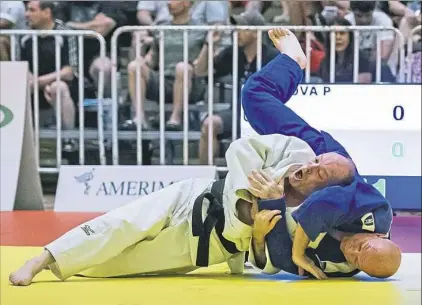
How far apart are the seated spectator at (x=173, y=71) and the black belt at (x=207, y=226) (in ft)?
4.03

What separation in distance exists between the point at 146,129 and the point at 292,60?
1266 mm

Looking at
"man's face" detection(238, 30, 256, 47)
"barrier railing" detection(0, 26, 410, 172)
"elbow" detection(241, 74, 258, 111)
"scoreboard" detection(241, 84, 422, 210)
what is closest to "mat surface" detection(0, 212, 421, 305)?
"elbow" detection(241, 74, 258, 111)

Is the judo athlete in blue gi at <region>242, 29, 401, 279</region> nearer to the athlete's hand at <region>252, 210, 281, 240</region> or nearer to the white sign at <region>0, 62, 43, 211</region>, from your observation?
the athlete's hand at <region>252, 210, 281, 240</region>

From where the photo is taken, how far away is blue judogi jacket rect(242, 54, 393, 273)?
1286 mm

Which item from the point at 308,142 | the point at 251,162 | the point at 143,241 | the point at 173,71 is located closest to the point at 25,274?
the point at 143,241

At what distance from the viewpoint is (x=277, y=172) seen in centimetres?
133

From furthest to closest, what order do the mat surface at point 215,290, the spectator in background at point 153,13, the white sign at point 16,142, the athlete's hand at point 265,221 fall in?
the spectator in background at point 153,13 < the white sign at point 16,142 < the athlete's hand at point 265,221 < the mat surface at point 215,290

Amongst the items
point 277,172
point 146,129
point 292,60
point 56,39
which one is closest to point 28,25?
point 56,39

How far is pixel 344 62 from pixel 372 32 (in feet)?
0.56

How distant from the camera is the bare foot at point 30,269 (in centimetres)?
133

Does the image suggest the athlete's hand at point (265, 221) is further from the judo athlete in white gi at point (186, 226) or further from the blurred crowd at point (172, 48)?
the blurred crowd at point (172, 48)

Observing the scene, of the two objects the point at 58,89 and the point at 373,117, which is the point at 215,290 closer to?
the point at 373,117

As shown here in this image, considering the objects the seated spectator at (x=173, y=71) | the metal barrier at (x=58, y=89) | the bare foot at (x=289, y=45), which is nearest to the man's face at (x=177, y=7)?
the seated spectator at (x=173, y=71)

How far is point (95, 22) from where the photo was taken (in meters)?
2.65
